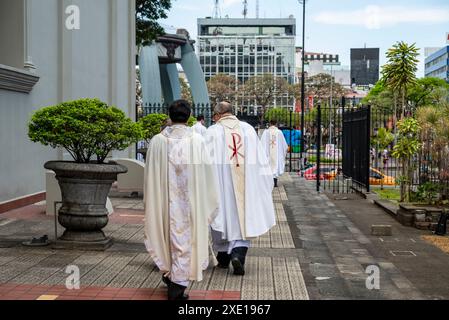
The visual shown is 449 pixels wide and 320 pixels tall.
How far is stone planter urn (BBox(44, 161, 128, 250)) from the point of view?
28.2ft

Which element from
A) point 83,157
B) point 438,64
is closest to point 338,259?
point 83,157

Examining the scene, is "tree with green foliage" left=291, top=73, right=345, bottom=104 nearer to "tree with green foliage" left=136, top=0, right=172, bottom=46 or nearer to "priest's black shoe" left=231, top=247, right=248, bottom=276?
A: "tree with green foliage" left=136, top=0, right=172, bottom=46

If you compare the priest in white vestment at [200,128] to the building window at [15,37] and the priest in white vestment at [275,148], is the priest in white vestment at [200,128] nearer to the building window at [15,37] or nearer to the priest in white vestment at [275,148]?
the building window at [15,37]

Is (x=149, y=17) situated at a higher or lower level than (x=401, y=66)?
higher

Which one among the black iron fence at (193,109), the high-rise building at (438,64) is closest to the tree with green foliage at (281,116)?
the black iron fence at (193,109)

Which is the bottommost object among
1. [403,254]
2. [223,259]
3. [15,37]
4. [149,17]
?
[403,254]

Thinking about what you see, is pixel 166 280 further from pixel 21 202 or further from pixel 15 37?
pixel 15 37

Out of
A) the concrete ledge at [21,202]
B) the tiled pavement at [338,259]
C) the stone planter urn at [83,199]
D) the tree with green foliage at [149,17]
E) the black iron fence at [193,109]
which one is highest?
the tree with green foliage at [149,17]

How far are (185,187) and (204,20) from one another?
14088cm

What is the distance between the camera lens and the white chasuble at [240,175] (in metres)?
8.12

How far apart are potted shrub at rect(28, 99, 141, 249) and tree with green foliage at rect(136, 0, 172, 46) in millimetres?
18430

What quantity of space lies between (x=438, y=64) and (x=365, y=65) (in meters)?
24.3

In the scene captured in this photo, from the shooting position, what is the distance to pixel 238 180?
8242 millimetres
